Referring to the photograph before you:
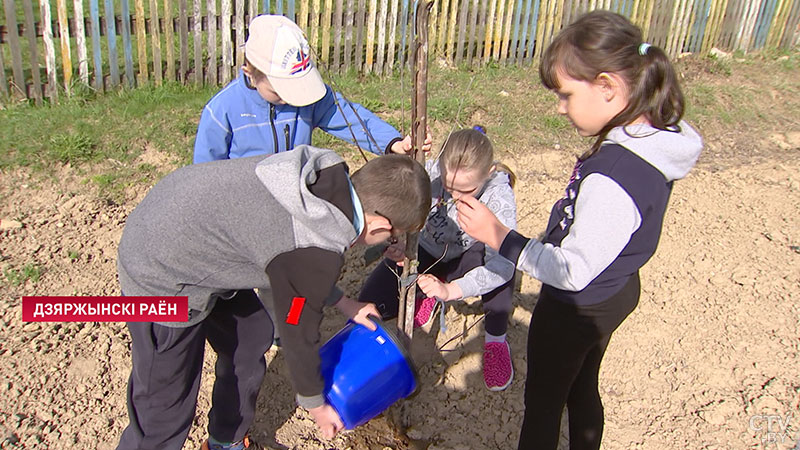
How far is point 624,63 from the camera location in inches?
63.9

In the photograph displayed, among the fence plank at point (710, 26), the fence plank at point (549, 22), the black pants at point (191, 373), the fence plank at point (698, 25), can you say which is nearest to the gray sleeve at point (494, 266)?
the black pants at point (191, 373)

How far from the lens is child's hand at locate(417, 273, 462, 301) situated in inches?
91.4

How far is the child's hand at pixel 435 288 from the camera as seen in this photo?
232 cm

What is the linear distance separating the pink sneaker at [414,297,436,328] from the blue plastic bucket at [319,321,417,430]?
102cm

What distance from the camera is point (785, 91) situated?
6.65 meters

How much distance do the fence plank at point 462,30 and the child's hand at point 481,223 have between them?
442 centimetres

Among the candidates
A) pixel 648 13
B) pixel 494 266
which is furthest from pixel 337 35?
pixel 648 13

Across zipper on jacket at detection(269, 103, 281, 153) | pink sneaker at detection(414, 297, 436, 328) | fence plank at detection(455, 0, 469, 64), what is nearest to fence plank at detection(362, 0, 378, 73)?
fence plank at detection(455, 0, 469, 64)

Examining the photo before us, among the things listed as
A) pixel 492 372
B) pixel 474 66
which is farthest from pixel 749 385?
pixel 474 66

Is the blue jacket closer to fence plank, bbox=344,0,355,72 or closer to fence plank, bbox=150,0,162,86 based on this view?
fence plank, bbox=150,0,162,86

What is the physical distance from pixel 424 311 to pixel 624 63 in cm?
188

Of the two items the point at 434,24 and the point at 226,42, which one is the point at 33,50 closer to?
the point at 226,42

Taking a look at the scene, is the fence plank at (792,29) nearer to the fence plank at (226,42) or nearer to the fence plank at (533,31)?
the fence plank at (533,31)

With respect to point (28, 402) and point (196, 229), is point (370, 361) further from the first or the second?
point (28, 402)
